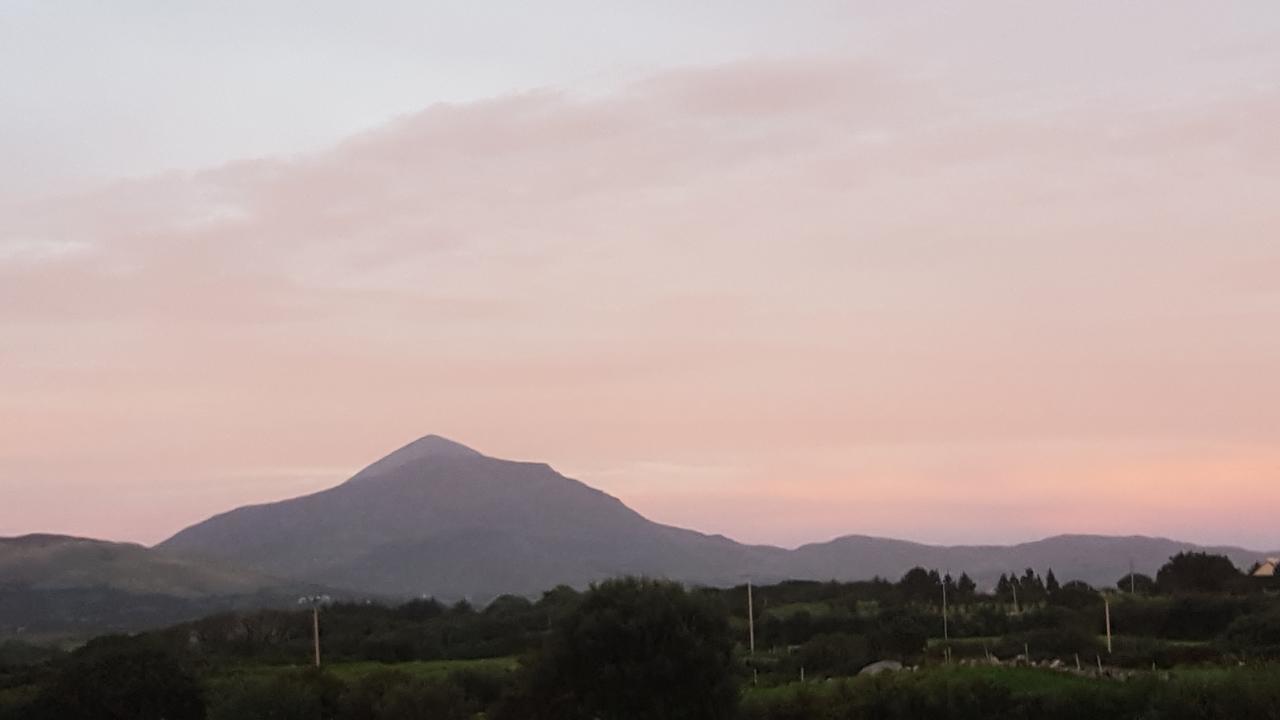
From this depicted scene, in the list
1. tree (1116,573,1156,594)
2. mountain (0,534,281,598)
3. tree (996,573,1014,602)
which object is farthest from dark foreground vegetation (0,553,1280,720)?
mountain (0,534,281,598)

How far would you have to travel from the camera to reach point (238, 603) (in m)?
169

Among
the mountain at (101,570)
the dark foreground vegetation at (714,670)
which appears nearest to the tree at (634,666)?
the dark foreground vegetation at (714,670)

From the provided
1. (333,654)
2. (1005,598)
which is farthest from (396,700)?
(1005,598)

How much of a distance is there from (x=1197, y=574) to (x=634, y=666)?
223ft

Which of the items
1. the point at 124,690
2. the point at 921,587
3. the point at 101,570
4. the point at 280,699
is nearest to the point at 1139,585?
the point at 921,587

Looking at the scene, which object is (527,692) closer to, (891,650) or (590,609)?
(590,609)

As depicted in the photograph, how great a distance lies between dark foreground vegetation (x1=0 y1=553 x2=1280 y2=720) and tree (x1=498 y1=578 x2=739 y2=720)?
0.04 meters

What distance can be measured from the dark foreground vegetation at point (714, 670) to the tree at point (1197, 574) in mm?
17749

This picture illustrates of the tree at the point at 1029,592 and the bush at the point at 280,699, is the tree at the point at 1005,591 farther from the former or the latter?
the bush at the point at 280,699

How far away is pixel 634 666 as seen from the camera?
33656 mm

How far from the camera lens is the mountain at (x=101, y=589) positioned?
147 m

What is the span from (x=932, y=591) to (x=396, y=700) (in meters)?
58.2

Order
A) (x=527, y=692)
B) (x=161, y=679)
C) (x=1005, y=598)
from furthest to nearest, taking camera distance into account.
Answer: (x=1005, y=598)
(x=161, y=679)
(x=527, y=692)

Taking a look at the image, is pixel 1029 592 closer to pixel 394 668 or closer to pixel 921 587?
pixel 921 587
